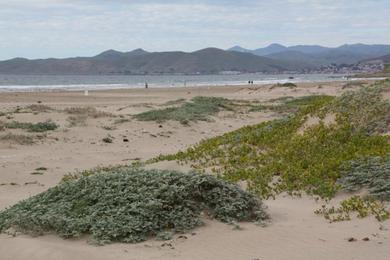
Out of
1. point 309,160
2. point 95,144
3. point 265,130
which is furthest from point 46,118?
point 309,160

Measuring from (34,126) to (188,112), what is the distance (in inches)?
290

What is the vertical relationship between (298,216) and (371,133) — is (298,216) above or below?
below

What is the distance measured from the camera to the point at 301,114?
38.4ft

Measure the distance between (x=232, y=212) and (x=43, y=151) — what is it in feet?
28.0

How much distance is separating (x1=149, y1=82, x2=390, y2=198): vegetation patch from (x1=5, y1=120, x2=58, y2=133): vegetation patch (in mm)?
6309

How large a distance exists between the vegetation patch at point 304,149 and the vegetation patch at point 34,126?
20.7 ft

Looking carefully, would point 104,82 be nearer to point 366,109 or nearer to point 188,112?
point 188,112

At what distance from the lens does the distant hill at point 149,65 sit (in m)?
169

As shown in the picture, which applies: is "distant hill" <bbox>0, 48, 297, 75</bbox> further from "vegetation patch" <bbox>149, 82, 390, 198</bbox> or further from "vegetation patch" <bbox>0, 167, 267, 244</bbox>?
"vegetation patch" <bbox>0, 167, 267, 244</bbox>

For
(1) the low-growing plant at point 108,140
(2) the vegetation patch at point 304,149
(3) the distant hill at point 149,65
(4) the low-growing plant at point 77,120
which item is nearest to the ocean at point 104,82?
(4) the low-growing plant at point 77,120

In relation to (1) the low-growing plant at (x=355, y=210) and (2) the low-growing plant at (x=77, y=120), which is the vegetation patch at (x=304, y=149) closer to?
(1) the low-growing plant at (x=355, y=210)

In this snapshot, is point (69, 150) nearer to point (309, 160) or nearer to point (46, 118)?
point (46, 118)

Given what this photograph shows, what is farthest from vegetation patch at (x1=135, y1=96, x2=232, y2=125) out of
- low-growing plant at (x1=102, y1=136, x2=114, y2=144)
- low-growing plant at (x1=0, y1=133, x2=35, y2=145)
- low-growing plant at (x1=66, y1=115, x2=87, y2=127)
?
low-growing plant at (x1=0, y1=133, x2=35, y2=145)

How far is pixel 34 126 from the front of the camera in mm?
16438
